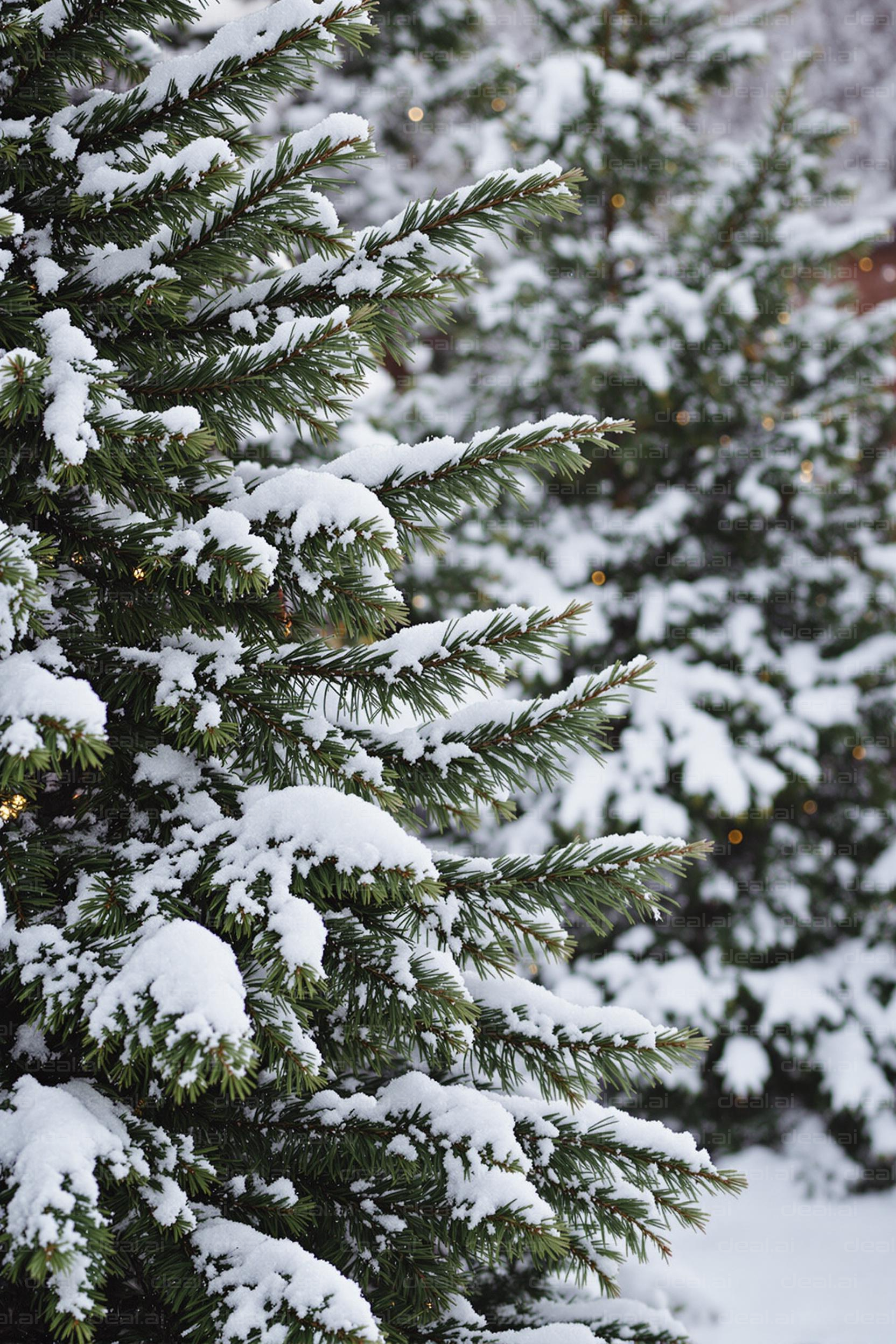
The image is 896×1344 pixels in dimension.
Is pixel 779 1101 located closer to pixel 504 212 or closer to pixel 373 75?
pixel 504 212

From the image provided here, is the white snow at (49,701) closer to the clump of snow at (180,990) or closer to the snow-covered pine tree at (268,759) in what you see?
the snow-covered pine tree at (268,759)

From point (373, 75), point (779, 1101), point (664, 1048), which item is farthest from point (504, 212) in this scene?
point (373, 75)

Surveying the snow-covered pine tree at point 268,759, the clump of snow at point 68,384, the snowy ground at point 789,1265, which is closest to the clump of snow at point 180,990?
the snow-covered pine tree at point 268,759

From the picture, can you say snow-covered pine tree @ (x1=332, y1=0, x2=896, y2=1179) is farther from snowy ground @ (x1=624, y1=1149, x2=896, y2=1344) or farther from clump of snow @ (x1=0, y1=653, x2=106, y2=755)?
clump of snow @ (x1=0, y1=653, x2=106, y2=755)

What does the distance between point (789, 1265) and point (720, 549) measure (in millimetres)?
4211

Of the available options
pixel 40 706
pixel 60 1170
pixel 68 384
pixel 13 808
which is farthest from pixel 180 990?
pixel 68 384

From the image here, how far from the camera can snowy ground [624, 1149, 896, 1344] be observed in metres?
4.66

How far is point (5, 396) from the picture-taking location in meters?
1.34

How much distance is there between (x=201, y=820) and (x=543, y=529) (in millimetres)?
4486

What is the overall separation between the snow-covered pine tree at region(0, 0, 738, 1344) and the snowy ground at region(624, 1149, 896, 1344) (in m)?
2.88

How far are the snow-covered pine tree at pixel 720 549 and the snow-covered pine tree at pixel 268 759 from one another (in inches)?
136

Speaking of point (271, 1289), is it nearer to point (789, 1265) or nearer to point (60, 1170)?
point (60, 1170)

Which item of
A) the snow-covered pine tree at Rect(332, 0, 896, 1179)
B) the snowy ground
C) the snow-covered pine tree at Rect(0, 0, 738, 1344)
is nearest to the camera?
the snow-covered pine tree at Rect(0, 0, 738, 1344)

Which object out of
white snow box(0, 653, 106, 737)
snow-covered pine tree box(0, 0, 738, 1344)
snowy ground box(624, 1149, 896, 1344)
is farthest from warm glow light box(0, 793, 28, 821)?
snowy ground box(624, 1149, 896, 1344)
